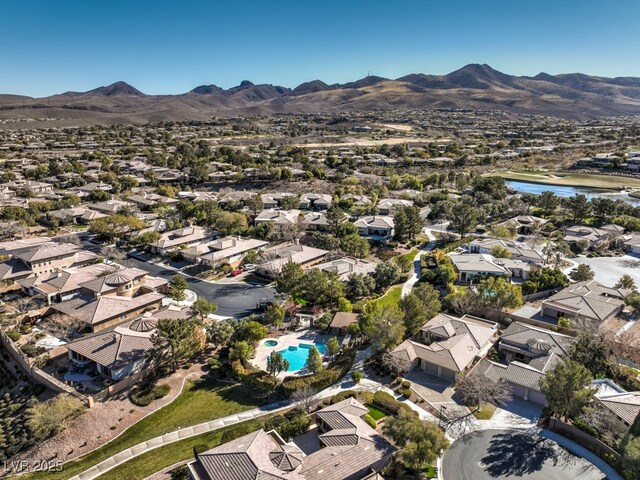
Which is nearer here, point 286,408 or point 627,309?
point 286,408

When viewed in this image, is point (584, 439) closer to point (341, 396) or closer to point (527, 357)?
point (527, 357)

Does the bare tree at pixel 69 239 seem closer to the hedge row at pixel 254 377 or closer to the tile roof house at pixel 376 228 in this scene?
the hedge row at pixel 254 377

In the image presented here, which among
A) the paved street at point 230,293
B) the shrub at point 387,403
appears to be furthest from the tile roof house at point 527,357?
the paved street at point 230,293

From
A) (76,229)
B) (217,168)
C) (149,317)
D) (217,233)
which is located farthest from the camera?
(217,168)

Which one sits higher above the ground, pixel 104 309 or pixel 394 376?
pixel 104 309

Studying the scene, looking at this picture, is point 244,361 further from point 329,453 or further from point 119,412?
point 329,453

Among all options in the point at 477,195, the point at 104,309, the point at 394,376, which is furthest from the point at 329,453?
the point at 477,195

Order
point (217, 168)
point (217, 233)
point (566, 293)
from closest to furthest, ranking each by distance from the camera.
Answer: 1. point (566, 293)
2. point (217, 233)
3. point (217, 168)
